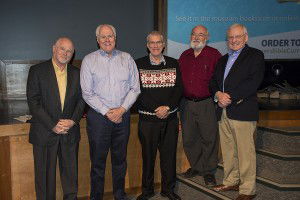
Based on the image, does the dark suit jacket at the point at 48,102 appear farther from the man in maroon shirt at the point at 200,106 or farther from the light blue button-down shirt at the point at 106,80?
the man in maroon shirt at the point at 200,106

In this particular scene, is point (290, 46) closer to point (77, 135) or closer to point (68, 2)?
point (68, 2)

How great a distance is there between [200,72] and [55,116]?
1338mm

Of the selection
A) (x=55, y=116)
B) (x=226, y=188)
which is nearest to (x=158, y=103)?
(x=55, y=116)

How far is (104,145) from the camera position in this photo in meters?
3.16

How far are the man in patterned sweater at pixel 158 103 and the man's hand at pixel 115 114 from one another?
276 millimetres

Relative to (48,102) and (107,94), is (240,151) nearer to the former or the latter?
(107,94)

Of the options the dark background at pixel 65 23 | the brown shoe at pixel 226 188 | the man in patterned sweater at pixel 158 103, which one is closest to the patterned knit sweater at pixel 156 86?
the man in patterned sweater at pixel 158 103

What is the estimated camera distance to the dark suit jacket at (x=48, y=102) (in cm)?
291

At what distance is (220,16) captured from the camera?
5.49 m

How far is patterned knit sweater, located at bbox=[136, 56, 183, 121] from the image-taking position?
10.6ft

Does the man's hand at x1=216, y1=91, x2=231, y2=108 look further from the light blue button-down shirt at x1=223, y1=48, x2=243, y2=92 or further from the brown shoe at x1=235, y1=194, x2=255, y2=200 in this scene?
the brown shoe at x1=235, y1=194, x2=255, y2=200

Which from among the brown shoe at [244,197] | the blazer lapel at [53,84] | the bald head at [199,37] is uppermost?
the bald head at [199,37]

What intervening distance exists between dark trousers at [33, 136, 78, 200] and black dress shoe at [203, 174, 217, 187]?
48.6 inches

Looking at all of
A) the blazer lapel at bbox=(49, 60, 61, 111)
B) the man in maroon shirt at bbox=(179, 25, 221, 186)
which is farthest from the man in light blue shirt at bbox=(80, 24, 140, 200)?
the man in maroon shirt at bbox=(179, 25, 221, 186)
